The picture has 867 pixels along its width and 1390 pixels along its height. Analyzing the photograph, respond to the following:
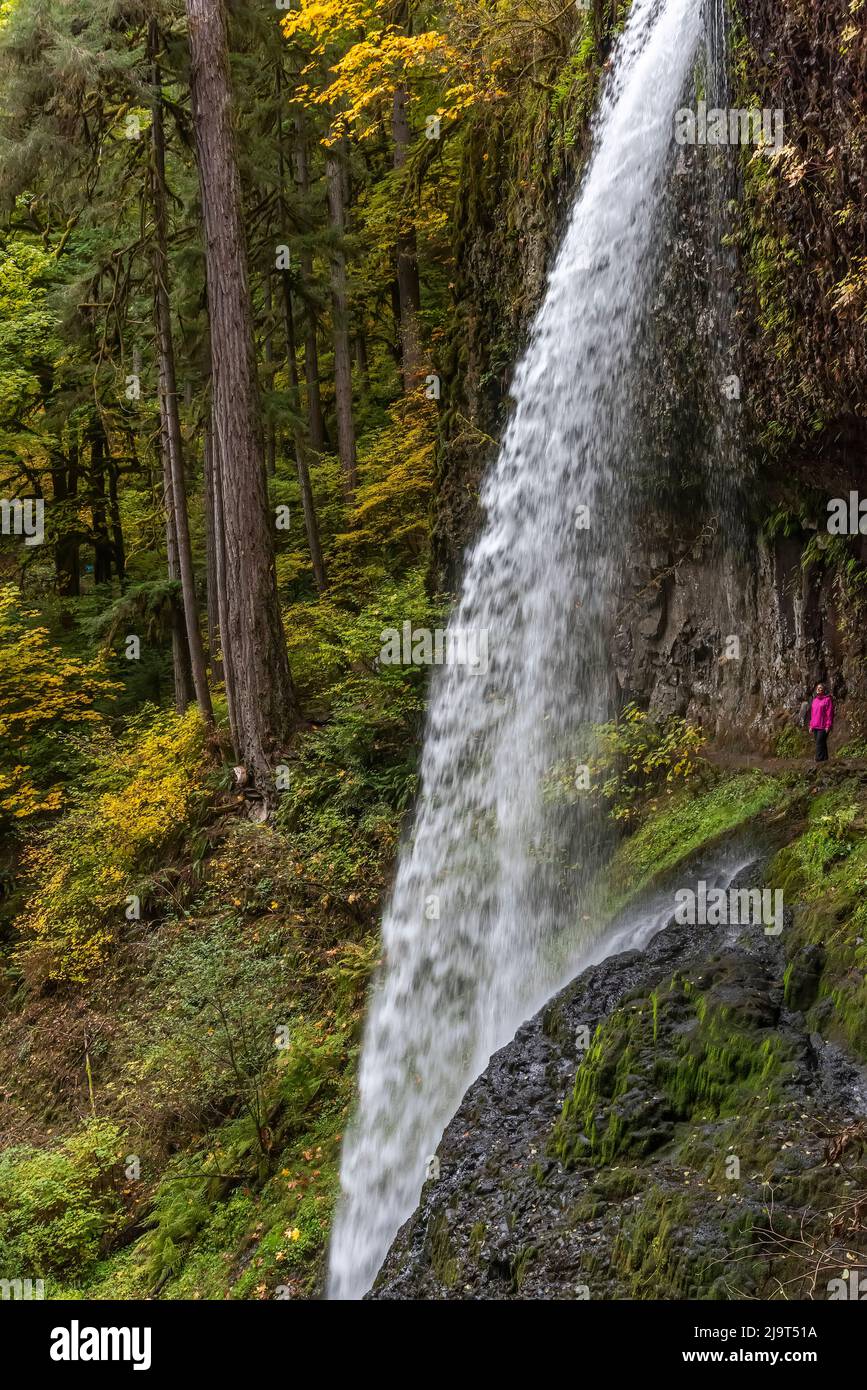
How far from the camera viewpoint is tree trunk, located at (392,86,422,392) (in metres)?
17.8

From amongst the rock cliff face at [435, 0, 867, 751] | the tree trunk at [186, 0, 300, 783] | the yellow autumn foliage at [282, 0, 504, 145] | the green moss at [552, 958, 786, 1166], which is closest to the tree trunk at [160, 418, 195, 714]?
the tree trunk at [186, 0, 300, 783]

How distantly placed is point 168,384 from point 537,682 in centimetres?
753

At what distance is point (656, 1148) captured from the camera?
549cm

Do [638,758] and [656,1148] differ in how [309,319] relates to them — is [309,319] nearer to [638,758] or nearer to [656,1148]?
[638,758]

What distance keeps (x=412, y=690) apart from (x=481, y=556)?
1845 millimetres

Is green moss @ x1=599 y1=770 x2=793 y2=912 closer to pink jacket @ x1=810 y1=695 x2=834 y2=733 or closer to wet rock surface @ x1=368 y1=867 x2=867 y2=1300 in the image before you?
pink jacket @ x1=810 y1=695 x2=834 y2=733

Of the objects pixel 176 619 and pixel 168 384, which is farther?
pixel 176 619

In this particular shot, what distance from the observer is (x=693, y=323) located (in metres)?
8.56

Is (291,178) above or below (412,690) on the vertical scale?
above

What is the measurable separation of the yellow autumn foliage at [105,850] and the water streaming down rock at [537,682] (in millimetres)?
4177

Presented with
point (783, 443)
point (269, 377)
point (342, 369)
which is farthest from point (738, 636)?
point (342, 369)

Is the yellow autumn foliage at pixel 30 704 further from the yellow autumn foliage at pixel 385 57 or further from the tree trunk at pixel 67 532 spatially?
the yellow autumn foliage at pixel 385 57
